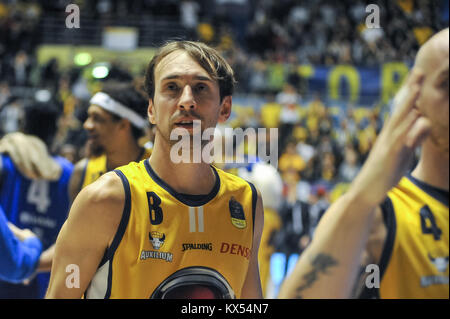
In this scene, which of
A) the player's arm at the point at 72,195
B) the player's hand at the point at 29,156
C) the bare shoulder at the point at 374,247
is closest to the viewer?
the bare shoulder at the point at 374,247

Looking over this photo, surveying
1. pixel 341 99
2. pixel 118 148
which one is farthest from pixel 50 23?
pixel 118 148

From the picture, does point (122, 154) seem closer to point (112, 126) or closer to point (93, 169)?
point (112, 126)

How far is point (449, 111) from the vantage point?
1.42 meters

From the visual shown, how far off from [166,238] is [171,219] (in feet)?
0.19

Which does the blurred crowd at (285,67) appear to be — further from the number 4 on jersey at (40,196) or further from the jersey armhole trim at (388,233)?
the jersey armhole trim at (388,233)

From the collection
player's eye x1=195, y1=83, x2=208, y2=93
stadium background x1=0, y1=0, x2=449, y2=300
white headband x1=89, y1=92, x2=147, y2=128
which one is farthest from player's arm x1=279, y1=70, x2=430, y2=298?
stadium background x1=0, y1=0, x2=449, y2=300

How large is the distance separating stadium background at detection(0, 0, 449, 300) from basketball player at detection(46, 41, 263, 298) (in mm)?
4296

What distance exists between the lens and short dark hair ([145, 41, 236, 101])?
1.93 meters

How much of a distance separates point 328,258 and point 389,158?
245 millimetres

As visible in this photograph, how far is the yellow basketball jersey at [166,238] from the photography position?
5.85 feet

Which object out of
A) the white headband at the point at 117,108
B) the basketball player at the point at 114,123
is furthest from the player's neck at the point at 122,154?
the white headband at the point at 117,108

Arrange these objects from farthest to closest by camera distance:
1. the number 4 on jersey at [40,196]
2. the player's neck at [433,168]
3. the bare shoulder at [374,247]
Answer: the number 4 on jersey at [40,196], the player's neck at [433,168], the bare shoulder at [374,247]

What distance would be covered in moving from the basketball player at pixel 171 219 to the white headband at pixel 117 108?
0.56 metres

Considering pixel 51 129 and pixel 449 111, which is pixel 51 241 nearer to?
pixel 51 129
